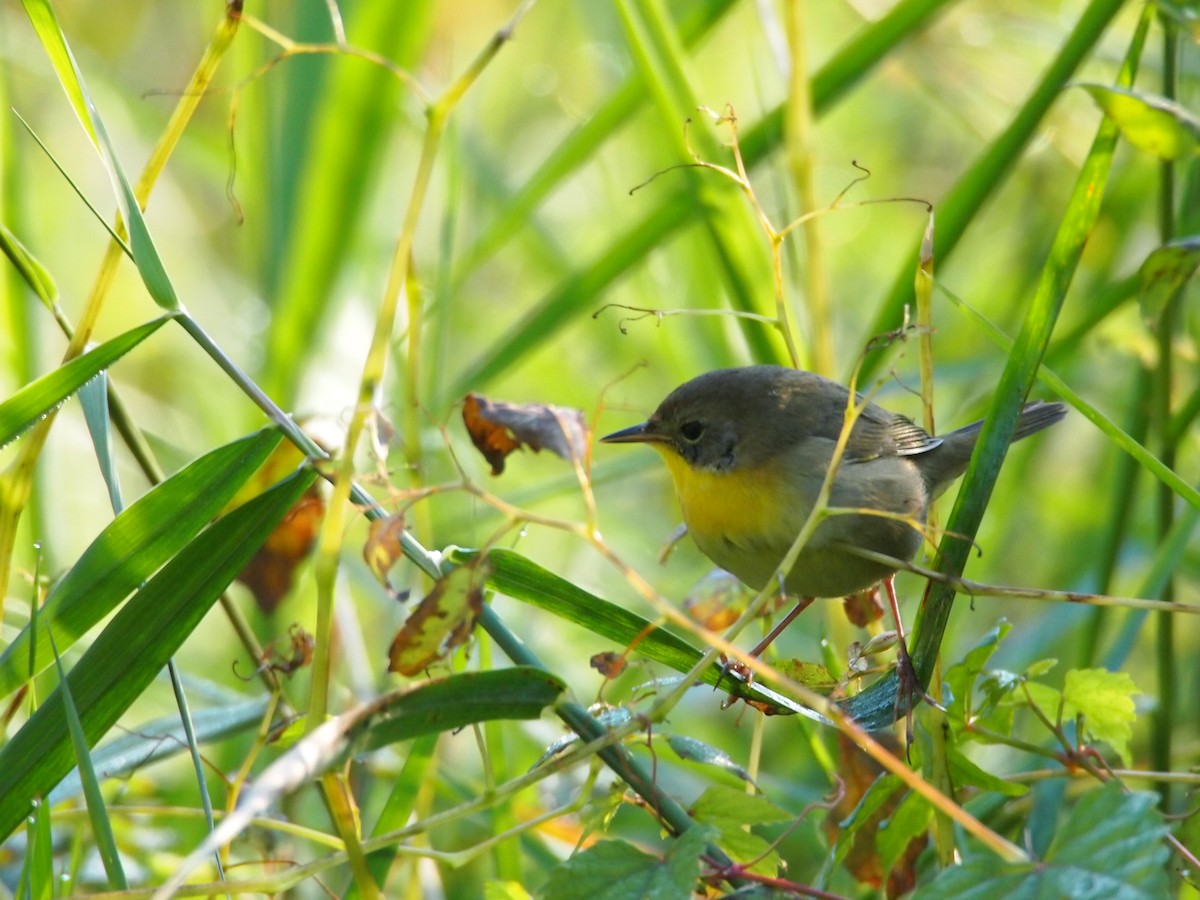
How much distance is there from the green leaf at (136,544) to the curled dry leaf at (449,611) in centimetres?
44

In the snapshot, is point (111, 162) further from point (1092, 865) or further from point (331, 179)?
point (331, 179)

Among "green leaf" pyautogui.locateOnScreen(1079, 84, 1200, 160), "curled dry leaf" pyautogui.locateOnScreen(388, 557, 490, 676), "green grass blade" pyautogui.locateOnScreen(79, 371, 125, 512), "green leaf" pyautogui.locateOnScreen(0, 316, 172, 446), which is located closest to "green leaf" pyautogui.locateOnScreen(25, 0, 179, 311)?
"green leaf" pyautogui.locateOnScreen(0, 316, 172, 446)

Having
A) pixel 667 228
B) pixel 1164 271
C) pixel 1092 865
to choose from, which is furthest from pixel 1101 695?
pixel 667 228

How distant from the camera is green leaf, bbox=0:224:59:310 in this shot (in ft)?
5.31

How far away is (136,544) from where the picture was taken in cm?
150

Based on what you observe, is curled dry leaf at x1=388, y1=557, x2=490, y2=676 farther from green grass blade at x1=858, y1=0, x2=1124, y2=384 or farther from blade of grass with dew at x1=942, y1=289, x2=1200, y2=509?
green grass blade at x1=858, y1=0, x2=1124, y2=384

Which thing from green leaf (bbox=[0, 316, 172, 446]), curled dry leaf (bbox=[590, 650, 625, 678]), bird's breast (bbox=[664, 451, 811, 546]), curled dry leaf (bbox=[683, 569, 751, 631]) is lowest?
curled dry leaf (bbox=[683, 569, 751, 631])

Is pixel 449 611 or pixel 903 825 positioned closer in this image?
pixel 449 611

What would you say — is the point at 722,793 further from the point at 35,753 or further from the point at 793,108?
the point at 793,108

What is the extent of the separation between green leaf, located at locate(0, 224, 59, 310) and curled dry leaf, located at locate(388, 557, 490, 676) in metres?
0.83

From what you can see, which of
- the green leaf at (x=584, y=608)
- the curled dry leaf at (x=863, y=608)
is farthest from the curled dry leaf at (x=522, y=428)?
the curled dry leaf at (x=863, y=608)

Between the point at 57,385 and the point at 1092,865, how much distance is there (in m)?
1.22

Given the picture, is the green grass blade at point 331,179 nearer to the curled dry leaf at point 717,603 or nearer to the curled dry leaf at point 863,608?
the curled dry leaf at point 717,603

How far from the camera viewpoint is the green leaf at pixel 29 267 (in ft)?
5.31
